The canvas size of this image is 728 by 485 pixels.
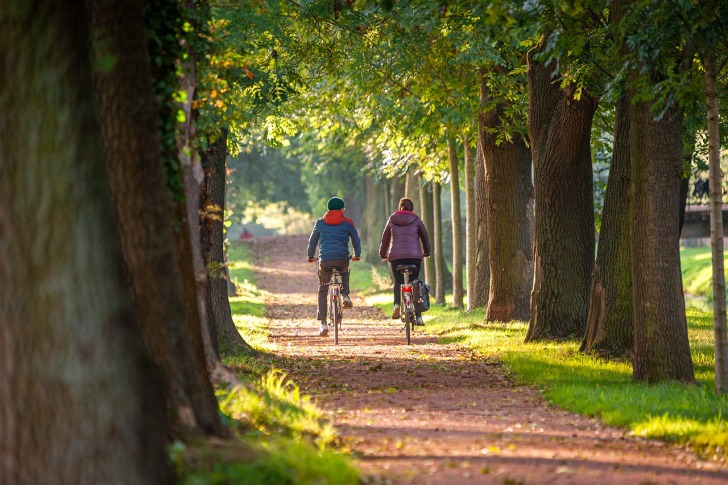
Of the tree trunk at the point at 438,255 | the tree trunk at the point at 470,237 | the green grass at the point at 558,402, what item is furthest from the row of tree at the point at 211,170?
the tree trunk at the point at 438,255

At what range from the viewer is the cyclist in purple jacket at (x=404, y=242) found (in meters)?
18.0

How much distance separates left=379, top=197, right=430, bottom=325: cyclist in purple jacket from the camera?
59.0ft

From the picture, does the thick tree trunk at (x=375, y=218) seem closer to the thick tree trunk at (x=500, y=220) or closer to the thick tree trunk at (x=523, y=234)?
the thick tree trunk at (x=523, y=234)

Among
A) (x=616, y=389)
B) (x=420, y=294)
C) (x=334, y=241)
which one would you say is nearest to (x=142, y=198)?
(x=616, y=389)

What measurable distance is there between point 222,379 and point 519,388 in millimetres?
3993

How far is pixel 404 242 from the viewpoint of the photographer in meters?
18.0

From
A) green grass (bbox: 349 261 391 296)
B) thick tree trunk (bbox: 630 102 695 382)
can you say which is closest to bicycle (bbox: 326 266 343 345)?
thick tree trunk (bbox: 630 102 695 382)

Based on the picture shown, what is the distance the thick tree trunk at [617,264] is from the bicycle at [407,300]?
13.9ft

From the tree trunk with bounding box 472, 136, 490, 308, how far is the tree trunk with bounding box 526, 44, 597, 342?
4.93m

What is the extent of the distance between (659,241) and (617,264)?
100 inches

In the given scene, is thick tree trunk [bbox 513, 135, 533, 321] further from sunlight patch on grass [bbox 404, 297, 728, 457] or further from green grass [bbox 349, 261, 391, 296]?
green grass [bbox 349, 261, 391, 296]

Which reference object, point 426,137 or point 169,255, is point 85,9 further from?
point 426,137

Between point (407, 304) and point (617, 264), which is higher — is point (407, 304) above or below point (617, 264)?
below

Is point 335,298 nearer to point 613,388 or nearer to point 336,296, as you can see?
point 336,296
